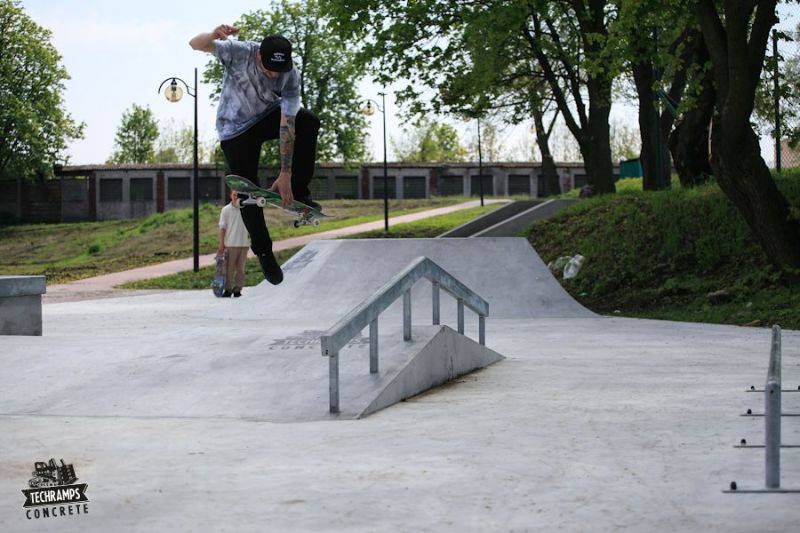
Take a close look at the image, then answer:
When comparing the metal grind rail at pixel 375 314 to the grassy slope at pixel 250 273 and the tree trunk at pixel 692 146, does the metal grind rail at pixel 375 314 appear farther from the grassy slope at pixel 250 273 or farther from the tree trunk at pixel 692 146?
the grassy slope at pixel 250 273

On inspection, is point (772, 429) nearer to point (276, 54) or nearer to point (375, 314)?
point (375, 314)

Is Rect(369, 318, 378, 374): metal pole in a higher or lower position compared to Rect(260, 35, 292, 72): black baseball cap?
lower

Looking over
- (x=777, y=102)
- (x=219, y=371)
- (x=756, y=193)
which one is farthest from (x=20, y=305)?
(x=777, y=102)

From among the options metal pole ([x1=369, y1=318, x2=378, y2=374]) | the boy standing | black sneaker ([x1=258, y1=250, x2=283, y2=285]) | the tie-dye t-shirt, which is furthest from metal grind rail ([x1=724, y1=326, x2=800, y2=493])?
the boy standing

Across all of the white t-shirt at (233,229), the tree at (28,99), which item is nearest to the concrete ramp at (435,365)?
the white t-shirt at (233,229)

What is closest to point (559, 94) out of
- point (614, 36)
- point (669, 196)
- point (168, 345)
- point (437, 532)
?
point (669, 196)

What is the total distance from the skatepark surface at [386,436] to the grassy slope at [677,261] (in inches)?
203

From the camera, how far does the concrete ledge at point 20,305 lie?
11891 mm

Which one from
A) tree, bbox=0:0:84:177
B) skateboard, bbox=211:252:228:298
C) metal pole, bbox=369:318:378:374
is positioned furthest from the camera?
tree, bbox=0:0:84:177

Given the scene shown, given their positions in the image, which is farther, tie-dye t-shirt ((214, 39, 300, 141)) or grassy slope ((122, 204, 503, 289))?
grassy slope ((122, 204, 503, 289))

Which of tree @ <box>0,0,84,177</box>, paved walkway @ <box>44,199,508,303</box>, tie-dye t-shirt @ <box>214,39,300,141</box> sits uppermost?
tree @ <box>0,0,84,177</box>

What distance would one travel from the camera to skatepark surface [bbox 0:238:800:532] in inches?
192

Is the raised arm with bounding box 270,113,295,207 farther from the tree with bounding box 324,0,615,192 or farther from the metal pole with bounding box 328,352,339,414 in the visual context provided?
the tree with bounding box 324,0,615,192

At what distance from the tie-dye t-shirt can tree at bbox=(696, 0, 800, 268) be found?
1108 centimetres
